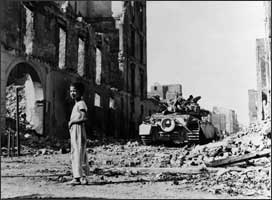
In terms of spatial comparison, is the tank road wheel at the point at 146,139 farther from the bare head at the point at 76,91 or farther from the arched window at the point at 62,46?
the bare head at the point at 76,91

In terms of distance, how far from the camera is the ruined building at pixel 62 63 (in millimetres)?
10188

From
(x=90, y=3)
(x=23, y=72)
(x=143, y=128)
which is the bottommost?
(x=143, y=128)

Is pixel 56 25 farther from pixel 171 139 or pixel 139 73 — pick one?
pixel 139 73

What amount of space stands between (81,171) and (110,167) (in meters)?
1.07

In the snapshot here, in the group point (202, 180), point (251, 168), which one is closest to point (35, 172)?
point (202, 180)

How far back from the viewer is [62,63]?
1540 centimetres

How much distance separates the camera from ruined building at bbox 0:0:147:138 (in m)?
10.2

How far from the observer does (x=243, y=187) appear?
5.16m

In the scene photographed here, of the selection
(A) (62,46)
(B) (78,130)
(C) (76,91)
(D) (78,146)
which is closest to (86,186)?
(D) (78,146)

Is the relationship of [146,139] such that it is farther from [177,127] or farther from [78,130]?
[78,130]

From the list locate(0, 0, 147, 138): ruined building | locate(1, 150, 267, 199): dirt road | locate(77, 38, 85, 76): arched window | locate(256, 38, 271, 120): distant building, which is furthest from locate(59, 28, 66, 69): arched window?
locate(1, 150, 267, 199): dirt road

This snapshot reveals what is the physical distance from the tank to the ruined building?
2.09 ft

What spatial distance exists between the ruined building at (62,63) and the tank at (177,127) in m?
0.64

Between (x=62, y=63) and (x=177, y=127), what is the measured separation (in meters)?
4.84
